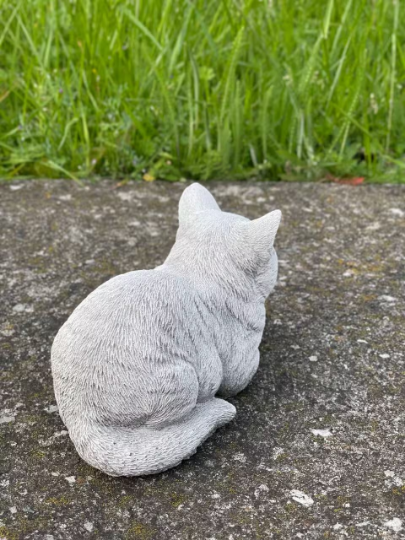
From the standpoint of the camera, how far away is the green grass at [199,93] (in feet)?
11.9

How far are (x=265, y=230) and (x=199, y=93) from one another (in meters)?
1.80

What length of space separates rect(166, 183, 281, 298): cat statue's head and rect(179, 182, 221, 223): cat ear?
56 millimetres

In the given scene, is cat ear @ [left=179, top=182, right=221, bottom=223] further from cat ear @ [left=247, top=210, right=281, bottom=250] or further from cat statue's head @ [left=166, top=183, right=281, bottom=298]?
cat ear @ [left=247, top=210, right=281, bottom=250]

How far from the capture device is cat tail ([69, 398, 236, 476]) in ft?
6.28

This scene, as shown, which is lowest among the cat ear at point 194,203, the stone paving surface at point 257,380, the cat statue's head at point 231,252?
the stone paving surface at point 257,380

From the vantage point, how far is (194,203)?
2357 millimetres

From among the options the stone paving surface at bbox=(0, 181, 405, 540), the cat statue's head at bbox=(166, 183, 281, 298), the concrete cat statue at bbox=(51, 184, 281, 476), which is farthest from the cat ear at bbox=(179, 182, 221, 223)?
the stone paving surface at bbox=(0, 181, 405, 540)

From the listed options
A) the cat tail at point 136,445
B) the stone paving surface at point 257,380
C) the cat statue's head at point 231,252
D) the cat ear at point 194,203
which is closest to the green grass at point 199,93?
the stone paving surface at point 257,380

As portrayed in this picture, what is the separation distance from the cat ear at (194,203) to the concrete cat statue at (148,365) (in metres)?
0.24

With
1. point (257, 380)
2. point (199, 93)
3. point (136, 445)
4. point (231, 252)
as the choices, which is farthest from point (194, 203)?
point (199, 93)

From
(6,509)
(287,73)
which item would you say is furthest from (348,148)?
(6,509)

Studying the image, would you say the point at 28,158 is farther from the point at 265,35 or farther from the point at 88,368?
the point at 88,368

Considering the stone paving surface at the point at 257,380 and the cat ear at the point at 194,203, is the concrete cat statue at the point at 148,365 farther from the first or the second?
the cat ear at the point at 194,203

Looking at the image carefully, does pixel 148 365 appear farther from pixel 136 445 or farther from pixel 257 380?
pixel 257 380
